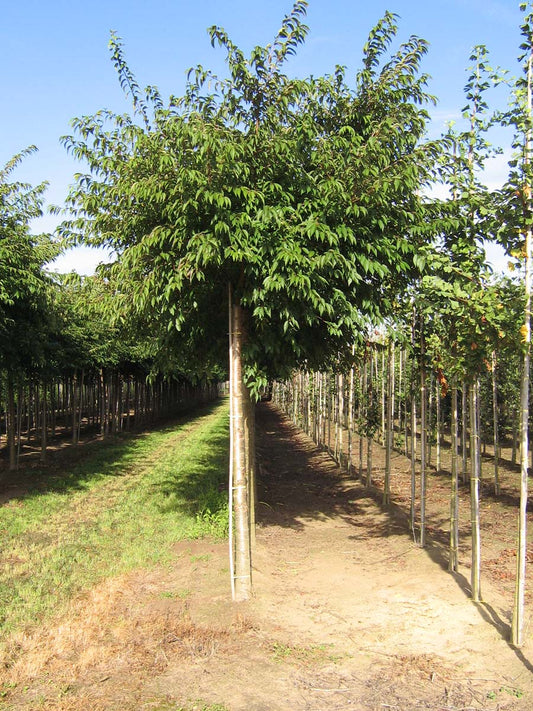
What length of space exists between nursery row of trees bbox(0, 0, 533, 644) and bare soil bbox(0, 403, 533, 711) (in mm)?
821

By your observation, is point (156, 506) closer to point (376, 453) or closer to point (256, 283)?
point (256, 283)

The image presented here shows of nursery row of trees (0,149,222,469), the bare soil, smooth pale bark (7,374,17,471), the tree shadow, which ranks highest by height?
nursery row of trees (0,149,222,469)

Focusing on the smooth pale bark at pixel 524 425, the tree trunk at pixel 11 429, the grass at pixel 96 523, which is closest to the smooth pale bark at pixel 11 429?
the tree trunk at pixel 11 429

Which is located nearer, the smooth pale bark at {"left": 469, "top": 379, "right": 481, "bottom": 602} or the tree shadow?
the smooth pale bark at {"left": 469, "top": 379, "right": 481, "bottom": 602}

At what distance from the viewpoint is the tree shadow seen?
7169 millimetres

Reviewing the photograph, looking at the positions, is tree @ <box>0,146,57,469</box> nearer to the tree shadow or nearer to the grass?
the grass

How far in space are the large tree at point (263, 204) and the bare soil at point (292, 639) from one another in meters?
0.82

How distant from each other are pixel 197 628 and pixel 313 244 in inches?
159

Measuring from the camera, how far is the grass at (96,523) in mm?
6777

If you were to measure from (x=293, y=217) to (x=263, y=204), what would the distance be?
0.34 meters

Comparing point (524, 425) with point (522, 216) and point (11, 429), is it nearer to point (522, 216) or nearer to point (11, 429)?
point (522, 216)

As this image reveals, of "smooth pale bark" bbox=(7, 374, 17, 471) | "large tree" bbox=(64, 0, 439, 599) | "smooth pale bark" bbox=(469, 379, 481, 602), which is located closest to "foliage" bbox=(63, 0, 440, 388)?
"large tree" bbox=(64, 0, 439, 599)

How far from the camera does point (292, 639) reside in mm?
5070

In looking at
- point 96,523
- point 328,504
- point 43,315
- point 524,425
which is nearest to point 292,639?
point 524,425
